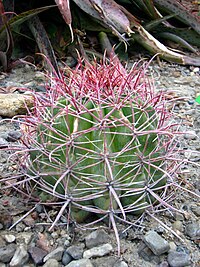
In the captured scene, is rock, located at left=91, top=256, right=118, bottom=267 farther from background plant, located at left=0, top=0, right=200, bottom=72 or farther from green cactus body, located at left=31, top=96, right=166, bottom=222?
background plant, located at left=0, top=0, right=200, bottom=72

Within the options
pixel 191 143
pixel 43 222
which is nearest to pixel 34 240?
pixel 43 222

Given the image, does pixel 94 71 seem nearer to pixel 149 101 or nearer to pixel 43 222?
pixel 149 101

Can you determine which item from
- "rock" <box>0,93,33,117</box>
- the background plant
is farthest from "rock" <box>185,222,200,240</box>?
the background plant

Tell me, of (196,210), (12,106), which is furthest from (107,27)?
(196,210)

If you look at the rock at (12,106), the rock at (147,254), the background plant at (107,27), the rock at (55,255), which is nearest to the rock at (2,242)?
the rock at (55,255)

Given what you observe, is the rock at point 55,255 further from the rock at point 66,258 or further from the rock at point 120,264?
the rock at point 120,264

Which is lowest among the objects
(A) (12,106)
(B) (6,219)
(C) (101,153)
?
(A) (12,106)

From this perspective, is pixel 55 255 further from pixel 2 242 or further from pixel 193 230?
pixel 193 230
